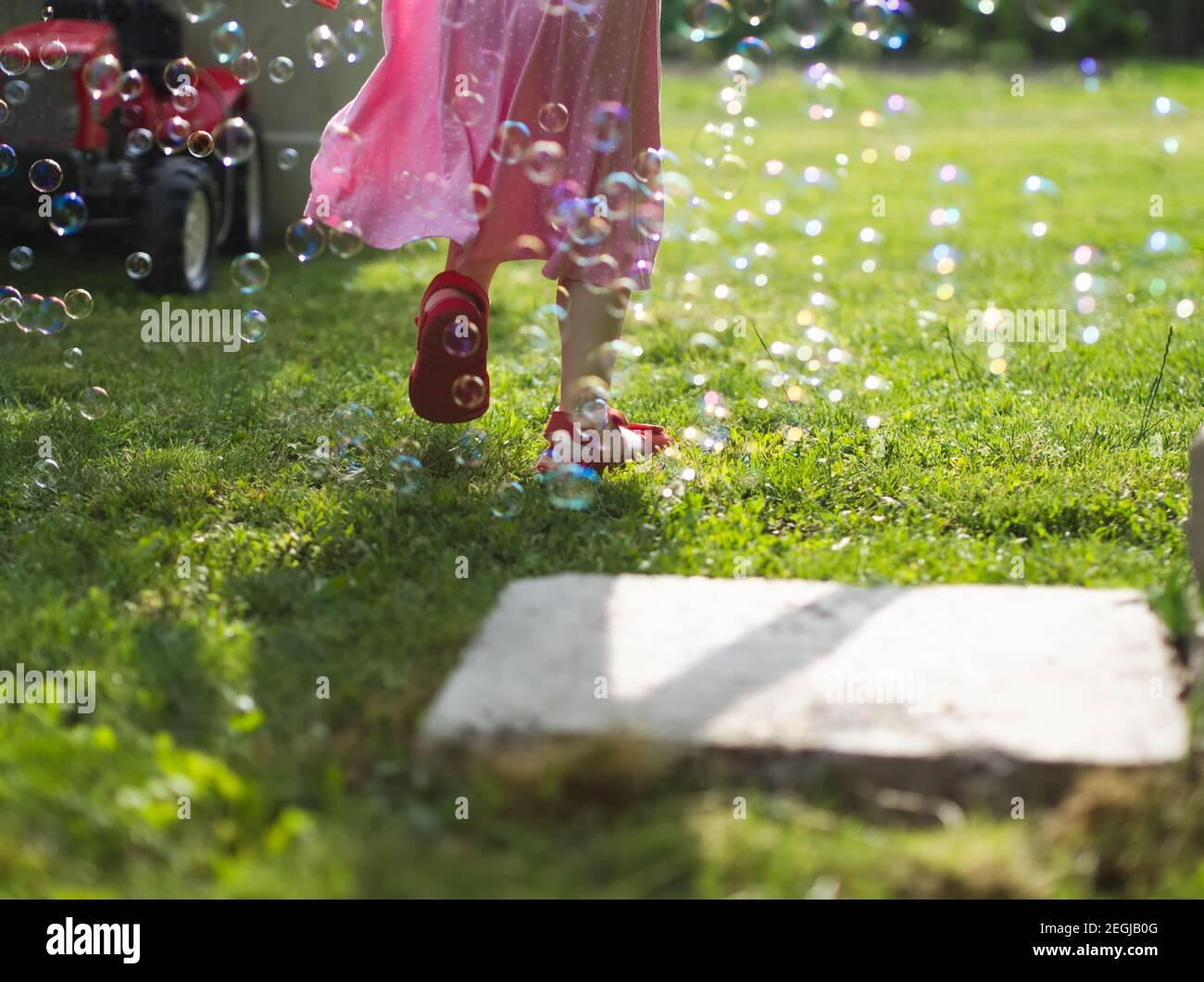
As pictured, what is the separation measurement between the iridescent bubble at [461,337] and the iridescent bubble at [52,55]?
215 centimetres

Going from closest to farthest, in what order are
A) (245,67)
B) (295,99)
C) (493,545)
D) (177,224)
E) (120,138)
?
1. (493,545)
2. (245,67)
3. (177,224)
4. (120,138)
5. (295,99)

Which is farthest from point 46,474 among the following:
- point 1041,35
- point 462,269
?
point 1041,35

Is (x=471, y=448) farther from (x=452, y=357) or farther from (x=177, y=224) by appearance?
(x=177, y=224)

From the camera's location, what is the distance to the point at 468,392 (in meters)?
3.15

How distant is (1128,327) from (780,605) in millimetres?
2561

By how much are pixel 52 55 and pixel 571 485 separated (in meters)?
2.48

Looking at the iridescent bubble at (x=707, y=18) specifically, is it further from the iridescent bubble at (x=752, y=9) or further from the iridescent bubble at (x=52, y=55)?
the iridescent bubble at (x=52, y=55)

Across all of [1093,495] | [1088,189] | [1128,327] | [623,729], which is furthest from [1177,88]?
[623,729]

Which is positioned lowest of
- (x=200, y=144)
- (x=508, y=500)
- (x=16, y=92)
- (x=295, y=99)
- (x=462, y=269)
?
(x=508, y=500)

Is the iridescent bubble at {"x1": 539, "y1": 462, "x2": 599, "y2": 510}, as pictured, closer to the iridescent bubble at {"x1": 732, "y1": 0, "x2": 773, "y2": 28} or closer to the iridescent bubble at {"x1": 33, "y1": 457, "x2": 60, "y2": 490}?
the iridescent bubble at {"x1": 33, "y1": 457, "x2": 60, "y2": 490}

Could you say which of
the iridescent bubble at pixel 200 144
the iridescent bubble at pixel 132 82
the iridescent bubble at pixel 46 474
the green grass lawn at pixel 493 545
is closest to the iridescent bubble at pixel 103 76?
the iridescent bubble at pixel 132 82

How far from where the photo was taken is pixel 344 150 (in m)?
3.28
